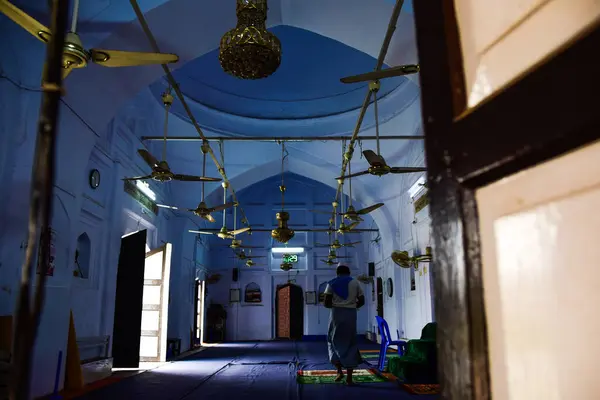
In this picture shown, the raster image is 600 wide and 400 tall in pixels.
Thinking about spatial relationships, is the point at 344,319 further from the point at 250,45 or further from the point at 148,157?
the point at 250,45

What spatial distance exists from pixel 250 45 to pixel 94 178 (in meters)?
4.30

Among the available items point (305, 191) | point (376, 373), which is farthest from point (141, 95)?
point (305, 191)

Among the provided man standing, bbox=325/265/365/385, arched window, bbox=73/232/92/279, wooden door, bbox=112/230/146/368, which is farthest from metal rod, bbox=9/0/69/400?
wooden door, bbox=112/230/146/368

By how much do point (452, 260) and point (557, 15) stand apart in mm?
410

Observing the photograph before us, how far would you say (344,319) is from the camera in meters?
6.09

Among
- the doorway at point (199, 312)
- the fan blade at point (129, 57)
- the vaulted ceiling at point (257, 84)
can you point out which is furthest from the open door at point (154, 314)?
the fan blade at point (129, 57)

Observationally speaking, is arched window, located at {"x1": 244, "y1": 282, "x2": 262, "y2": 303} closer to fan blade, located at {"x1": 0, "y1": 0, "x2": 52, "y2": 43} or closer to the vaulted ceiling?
the vaulted ceiling

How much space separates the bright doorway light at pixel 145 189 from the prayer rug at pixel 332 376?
432cm

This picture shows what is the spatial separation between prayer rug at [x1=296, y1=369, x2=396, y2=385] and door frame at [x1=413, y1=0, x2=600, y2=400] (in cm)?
578

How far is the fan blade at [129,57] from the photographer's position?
301 centimetres

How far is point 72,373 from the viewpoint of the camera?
578cm

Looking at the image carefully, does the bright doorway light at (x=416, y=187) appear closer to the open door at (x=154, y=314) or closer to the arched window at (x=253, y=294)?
the open door at (x=154, y=314)

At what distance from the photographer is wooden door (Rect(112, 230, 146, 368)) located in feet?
26.3

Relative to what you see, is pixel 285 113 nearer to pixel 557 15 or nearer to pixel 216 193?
pixel 216 193
